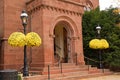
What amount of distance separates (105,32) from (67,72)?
733cm

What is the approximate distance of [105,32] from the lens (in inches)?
993

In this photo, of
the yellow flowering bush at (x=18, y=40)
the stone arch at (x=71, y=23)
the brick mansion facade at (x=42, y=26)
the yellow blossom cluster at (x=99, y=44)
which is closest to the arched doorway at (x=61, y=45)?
the brick mansion facade at (x=42, y=26)

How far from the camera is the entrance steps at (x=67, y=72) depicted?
60.1 ft

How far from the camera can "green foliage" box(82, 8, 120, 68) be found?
2397 cm

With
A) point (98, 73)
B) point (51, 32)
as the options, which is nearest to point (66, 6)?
point (51, 32)

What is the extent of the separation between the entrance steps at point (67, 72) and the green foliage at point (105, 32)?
2.04 meters

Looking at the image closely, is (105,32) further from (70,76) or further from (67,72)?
(70,76)

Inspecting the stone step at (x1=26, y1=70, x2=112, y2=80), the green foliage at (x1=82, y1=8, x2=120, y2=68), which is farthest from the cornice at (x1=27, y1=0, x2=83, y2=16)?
the stone step at (x1=26, y1=70, x2=112, y2=80)

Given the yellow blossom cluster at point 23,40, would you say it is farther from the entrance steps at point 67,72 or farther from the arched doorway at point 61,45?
the arched doorway at point 61,45

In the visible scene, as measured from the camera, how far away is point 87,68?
860 inches

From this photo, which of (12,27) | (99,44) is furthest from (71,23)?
(12,27)

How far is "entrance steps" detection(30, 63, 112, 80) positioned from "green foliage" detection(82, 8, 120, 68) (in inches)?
80.4

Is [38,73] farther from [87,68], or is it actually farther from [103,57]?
[103,57]

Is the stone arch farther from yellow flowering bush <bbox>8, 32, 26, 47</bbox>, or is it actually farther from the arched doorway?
yellow flowering bush <bbox>8, 32, 26, 47</bbox>
